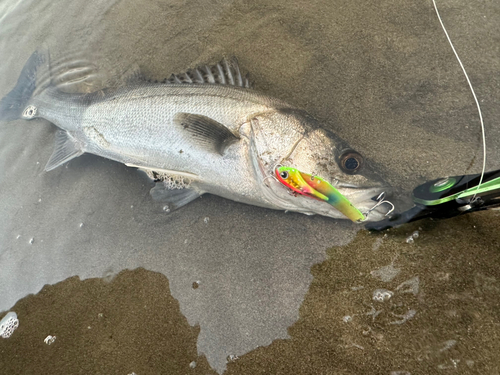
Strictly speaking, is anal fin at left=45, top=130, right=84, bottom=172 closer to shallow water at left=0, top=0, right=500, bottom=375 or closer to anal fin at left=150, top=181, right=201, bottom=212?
shallow water at left=0, top=0, right=500, bottom=375

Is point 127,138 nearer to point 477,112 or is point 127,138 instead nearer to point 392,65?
point 392,65

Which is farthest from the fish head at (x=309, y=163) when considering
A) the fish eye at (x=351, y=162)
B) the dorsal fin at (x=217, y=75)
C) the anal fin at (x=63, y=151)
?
the anal fin at (x=63, y=151)

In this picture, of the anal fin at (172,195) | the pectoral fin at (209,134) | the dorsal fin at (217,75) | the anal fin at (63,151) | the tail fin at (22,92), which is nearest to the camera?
the pectoral fin at (209,134)

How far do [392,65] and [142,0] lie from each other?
3045mm

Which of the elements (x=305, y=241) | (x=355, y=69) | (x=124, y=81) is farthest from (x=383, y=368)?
(x=124, y=81)

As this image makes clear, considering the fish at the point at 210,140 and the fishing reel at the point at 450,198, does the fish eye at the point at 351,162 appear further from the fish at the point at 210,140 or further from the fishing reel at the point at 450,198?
the fishing reel at the point at 450,198

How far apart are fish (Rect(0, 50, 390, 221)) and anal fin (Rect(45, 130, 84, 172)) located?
1 centimetres

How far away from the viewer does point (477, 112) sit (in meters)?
2.61

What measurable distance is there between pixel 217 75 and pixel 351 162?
67.2 inches

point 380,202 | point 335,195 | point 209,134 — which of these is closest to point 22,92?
point 209,134

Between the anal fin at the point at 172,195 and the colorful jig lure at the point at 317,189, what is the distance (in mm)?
980

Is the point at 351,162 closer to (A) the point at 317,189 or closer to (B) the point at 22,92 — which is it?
(A) the point at 317,189

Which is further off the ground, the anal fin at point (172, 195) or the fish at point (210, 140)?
the fish at point (210, 140)

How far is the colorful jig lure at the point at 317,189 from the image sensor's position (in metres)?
2.24
